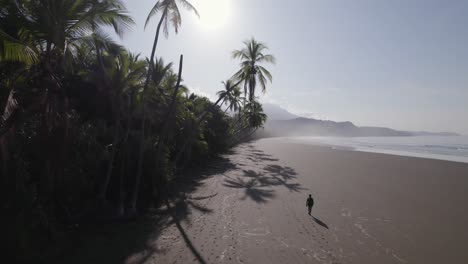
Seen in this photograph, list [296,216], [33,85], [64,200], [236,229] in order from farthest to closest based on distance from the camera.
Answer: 1. [296,216]
2. [236,229]
3. [64,200]
4. [33,85]

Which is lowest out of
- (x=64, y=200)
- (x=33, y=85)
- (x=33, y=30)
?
(x=64, y=200)

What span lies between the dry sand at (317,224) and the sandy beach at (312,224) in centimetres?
3

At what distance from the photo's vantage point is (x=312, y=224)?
25.9 feet

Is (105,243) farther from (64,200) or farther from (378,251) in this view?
(378,251)

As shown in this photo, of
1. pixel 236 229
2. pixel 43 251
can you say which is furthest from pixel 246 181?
pixel 43 251

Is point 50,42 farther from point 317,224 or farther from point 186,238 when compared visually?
point 317,224

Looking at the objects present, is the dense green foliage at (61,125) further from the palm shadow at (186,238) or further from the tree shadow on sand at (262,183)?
the tree shadow on sand at (262,183)

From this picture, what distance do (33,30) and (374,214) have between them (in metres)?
11.6

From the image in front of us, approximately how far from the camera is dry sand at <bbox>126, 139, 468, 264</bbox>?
239 inches

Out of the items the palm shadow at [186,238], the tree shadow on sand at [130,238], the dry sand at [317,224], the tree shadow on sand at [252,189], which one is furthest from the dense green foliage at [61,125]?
the tree shadow on sand at [252,189]

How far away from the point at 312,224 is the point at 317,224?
0.17m

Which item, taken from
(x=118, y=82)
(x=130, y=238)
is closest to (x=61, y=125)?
(x=118, y=82)

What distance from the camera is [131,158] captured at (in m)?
8.69

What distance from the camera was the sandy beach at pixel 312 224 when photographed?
6047mm
